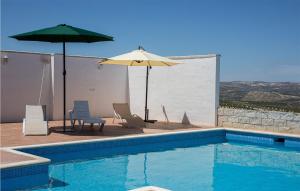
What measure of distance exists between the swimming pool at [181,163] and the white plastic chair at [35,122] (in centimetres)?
170

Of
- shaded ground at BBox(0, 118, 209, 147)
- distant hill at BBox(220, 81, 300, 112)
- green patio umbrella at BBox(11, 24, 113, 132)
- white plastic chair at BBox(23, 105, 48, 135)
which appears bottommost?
shaded ground at BBox(0, 118, 209, 147)

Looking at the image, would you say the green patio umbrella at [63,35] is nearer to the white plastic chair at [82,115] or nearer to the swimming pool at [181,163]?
the white plastic chair at [82,115]

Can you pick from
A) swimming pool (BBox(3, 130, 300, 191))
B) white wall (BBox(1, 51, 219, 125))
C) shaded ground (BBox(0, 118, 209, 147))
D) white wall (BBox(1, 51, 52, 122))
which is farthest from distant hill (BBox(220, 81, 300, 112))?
white wall (BBox(1, 51, 52, 122))

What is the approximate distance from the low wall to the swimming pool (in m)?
0.63

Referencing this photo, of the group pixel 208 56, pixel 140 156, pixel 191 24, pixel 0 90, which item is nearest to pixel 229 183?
pixel 140 156

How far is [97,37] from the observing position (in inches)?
421

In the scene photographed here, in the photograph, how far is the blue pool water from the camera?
7.35 m

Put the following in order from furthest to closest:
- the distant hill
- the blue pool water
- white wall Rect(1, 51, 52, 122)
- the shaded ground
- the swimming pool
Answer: the distant hill
white wall Rect(1, 51, 52, 122)
the shaded ground
the swimming pool
the blue pool water

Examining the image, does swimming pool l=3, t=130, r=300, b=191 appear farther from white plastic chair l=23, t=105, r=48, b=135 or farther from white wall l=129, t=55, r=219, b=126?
white plastic chair l=23, t=105, r=48, b=135

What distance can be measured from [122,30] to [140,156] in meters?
9.69

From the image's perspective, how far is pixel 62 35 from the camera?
10258 millimetres

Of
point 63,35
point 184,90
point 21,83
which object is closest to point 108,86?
point 184,90

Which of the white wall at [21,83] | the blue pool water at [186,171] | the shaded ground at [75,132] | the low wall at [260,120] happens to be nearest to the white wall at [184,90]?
the low wall at [260,120]

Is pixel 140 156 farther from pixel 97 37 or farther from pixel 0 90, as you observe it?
pixel 0 90
